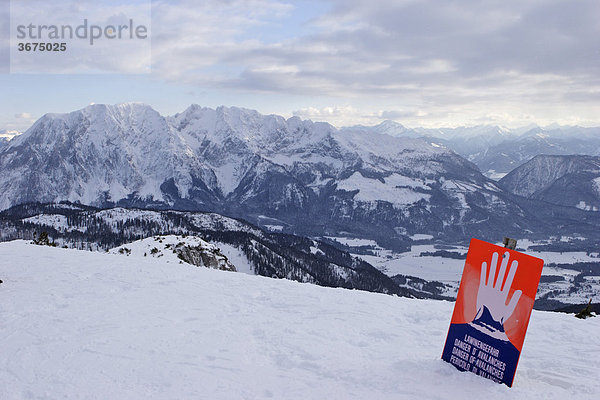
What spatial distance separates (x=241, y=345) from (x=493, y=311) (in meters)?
6.96

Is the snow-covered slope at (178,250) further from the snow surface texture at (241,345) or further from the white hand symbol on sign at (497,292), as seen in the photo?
the white hand symbol on sign at (497,292)

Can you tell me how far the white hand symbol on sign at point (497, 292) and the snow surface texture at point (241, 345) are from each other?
169 cm

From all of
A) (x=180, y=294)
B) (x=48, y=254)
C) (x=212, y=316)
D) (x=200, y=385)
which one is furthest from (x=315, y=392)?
(x=48, y=254)

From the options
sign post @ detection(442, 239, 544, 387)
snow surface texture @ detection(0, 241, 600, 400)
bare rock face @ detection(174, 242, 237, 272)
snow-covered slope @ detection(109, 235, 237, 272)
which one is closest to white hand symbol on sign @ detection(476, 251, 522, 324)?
sign post @ detection(442, 239, 544, 387)

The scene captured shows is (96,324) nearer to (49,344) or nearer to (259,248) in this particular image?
(49,344)

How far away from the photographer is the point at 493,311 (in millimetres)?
9781

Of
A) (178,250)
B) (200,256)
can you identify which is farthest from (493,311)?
(200,256)

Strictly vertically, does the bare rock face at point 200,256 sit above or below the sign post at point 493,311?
below

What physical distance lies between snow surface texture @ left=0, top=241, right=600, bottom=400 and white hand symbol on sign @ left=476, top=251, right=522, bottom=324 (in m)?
1.69

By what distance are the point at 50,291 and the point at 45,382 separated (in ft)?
29.0

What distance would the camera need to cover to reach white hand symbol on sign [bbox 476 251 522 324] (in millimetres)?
9531

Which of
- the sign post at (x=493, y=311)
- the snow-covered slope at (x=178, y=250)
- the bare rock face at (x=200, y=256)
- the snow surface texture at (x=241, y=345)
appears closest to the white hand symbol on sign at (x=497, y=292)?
the sign post at (x=493, y=311)

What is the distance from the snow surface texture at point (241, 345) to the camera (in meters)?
9.17

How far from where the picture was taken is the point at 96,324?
1320 centimetres
